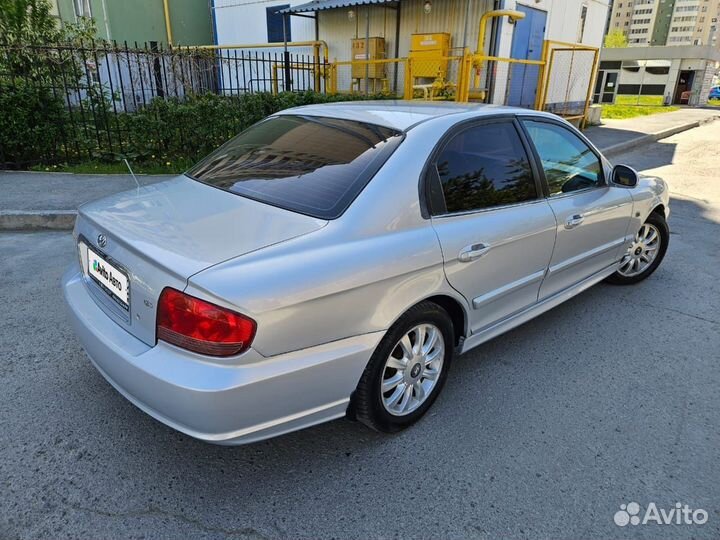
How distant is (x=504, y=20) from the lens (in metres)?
12.0

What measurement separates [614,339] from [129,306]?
10.5 ft

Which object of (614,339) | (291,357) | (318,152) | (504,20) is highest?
(504,20)

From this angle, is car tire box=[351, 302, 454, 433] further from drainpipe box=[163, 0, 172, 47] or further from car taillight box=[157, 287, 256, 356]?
drainpipe box=[163, 0, 172, 47]

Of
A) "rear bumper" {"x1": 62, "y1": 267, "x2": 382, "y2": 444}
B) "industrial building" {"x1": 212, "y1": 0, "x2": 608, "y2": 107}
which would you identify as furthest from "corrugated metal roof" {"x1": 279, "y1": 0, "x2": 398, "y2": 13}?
"rear bumper" {"x1": 62, "y1": 267, "x2": 382, "y2": 444}

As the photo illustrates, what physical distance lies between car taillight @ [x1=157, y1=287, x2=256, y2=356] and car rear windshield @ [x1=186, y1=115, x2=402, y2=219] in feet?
2.13

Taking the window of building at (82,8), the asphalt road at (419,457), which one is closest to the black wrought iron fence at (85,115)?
the asphalt road at (419,457)

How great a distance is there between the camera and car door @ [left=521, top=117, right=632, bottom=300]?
10.8 ft

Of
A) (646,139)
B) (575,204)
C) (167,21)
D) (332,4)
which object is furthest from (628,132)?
(167,21)

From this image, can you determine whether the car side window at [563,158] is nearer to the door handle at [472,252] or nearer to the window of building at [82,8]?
the door handle at [472,252]

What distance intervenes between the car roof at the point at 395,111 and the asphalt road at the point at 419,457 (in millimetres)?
1546

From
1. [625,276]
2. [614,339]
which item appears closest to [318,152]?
[614,339]

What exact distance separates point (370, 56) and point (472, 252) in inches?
488

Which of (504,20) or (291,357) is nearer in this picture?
(291,357)

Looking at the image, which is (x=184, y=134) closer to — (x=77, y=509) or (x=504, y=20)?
(x=77, y=509)
